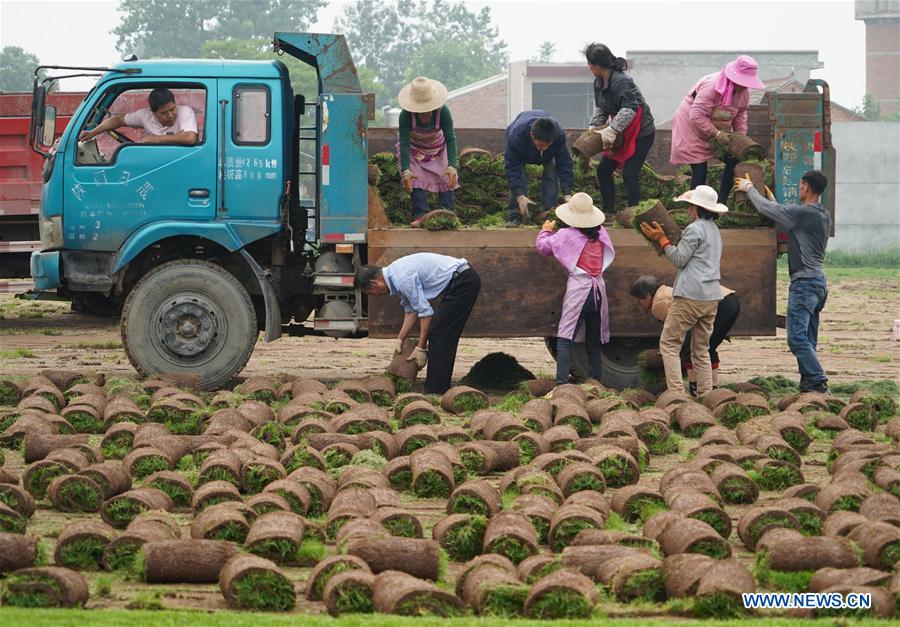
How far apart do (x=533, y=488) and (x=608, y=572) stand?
145 cm

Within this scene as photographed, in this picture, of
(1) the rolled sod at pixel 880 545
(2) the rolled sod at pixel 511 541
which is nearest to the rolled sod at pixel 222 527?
(2) the rolled sod at pixel 511 541

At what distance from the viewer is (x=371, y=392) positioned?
35.7 feet

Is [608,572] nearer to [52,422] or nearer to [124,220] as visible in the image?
[52,422]

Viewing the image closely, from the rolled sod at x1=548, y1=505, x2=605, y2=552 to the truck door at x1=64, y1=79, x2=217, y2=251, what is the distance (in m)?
5.72

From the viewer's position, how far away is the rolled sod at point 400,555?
241 inches

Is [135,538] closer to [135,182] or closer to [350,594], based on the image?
[350,594]

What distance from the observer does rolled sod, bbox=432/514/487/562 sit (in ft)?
21.9

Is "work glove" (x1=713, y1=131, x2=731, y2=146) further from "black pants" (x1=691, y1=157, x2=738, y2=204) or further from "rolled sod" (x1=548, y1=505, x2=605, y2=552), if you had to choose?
"rolled sod" (x1=548, y1=505, x2=605, y2=552)

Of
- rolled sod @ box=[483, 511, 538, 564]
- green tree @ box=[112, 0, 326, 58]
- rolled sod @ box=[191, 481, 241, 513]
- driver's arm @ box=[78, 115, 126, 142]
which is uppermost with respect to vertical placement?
green tree @ box=[112, 0, 326, 58]

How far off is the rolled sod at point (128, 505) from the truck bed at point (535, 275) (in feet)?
14.3

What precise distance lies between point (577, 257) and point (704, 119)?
188cm

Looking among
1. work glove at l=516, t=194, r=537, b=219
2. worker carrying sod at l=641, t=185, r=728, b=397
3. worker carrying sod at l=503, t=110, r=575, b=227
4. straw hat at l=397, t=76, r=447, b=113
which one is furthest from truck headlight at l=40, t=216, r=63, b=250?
worker carrying sod at l=641, t=185, r=728, b=397

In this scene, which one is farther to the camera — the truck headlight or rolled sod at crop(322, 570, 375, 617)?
the truck headlight

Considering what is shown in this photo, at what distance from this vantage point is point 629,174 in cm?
1200
